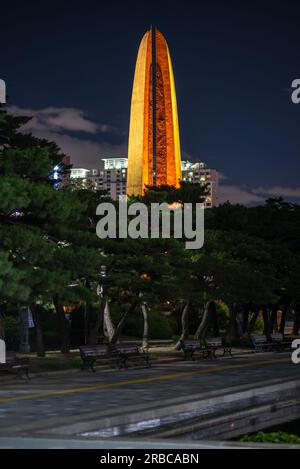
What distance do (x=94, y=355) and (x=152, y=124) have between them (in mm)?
56936

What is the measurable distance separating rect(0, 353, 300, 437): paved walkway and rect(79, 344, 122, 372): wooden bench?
0.68 metres

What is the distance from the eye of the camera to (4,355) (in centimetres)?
2430

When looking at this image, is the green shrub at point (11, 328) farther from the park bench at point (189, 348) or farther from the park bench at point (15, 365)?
the park bench at point (15, 365)

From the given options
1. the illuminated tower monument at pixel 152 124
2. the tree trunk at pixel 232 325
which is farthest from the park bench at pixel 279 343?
the illuminated tower monument at pixel 152 124

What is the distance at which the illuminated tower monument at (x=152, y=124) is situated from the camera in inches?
3169

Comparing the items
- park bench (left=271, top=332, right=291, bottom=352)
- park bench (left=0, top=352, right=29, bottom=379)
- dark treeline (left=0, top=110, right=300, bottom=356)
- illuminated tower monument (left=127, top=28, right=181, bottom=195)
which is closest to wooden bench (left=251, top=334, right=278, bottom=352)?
park bench (left=271, top=332, right=291, bottom=352)

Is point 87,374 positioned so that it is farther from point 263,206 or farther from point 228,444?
point 263,206

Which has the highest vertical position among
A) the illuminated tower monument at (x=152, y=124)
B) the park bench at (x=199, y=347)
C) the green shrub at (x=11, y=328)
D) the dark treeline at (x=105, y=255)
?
the illuminated tower monument at (x=152, y=124)

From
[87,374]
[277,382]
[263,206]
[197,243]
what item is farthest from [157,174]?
[277,382]

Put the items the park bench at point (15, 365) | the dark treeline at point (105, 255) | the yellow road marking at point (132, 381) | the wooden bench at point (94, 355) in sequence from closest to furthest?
the yellow road marking at point (132, 381)
the dark treeline at point (105, 255)
the park bench at point (15, 365)
the wooden bench at point (94, 355)

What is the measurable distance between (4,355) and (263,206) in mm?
27087

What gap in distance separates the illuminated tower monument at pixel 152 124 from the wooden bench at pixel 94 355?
2045 inches

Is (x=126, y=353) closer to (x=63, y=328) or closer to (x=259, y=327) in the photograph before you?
(x=63, y=328)

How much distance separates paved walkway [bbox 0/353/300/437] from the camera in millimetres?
13500
